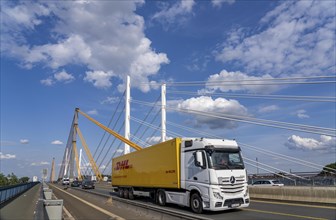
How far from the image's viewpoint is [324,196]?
17688mm

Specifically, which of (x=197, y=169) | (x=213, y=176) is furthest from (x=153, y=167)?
(x=213, y=176)

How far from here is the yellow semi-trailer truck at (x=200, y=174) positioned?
1458 centimetres

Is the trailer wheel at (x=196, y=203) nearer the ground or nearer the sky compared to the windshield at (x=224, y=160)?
nearer the ground

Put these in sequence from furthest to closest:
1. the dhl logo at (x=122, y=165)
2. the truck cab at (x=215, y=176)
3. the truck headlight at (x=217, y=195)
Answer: the dhl logo at (x=122, y=165)
the truck cab at (x=215, y=176)
the truck headlight at (x=217, y=195)

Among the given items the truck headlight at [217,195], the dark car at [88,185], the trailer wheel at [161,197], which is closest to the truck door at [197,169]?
the truck headlight at [217,195]

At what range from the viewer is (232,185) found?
48.7 feet

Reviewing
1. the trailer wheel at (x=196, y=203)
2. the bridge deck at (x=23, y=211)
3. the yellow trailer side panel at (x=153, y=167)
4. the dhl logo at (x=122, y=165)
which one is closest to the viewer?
the bridge deck at (x=23, y=211)

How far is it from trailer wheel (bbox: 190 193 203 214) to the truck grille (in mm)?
1173

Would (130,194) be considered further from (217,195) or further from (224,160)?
(217,195)

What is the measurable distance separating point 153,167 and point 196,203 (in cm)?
520

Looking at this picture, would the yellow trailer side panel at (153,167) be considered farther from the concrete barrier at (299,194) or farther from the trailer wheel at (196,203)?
the concrete barrier at (299,194)

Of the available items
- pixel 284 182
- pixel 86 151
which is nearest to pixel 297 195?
pixel 284 182

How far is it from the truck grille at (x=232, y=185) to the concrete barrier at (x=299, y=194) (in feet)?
16.6

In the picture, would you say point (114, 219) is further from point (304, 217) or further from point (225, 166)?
point (304, 217)
